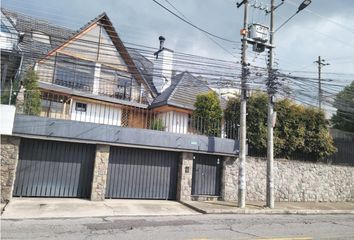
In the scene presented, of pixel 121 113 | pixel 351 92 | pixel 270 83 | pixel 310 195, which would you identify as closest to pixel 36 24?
pixel 121 113

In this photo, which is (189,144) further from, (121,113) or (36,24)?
(36,24)

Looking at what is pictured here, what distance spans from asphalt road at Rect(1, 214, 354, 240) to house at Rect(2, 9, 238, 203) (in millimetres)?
3982

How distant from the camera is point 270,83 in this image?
15312 millimetres

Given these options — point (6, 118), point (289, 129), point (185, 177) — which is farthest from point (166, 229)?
point (289, 129)

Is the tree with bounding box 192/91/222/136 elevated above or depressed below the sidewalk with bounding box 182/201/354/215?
above

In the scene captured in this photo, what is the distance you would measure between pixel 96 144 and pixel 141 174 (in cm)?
250

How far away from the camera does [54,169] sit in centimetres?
1338

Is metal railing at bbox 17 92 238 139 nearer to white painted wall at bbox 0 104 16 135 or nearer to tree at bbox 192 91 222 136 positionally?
tree at bbox 192 91 222 136

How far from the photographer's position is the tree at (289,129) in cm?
1819

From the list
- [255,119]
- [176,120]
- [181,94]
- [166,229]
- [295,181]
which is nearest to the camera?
[166,229]

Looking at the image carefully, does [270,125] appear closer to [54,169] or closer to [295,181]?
[295,181]

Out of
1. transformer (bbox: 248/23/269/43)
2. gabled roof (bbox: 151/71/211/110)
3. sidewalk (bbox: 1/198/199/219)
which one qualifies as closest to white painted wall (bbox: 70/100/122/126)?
gabled roof (bbox: 151/71/211/110)

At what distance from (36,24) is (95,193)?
1509 cm

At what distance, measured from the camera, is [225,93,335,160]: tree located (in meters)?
18.2
